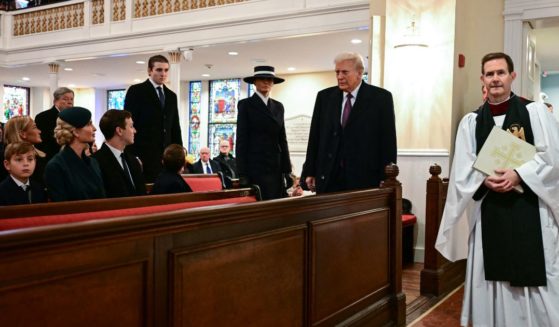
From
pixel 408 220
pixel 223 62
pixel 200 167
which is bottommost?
pixel 408 220

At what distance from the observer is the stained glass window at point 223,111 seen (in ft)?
54.9

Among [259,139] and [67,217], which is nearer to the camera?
[67,217]

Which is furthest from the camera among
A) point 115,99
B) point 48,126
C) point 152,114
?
point 115,99

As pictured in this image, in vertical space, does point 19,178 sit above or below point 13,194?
above

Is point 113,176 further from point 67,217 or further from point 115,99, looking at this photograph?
point 115,99

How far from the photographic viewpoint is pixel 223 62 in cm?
1397

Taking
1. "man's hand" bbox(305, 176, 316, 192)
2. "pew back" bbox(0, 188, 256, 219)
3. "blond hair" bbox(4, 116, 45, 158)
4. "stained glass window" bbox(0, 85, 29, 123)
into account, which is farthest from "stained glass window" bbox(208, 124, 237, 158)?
"pew back" bbox(0, 188, 256, 219)

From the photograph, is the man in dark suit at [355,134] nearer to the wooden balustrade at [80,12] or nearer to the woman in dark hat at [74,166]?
the woman in dark hat at [74,166]

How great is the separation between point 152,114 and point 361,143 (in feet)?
5.59

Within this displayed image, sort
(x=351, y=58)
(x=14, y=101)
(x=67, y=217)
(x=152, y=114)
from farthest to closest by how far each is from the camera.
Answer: (x=14, y=101), (x=152, y=114), (x=351, y=58), (x=67, y=217)

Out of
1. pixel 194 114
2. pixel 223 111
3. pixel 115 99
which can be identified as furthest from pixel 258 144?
pixel 115 99

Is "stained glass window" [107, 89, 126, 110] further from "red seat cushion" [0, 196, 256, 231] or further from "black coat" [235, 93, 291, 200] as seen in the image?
"red seat cushion" [0, 196, 256, 231]

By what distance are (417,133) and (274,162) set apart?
6.83ft

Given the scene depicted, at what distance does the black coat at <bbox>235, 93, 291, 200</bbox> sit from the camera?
4.23m
